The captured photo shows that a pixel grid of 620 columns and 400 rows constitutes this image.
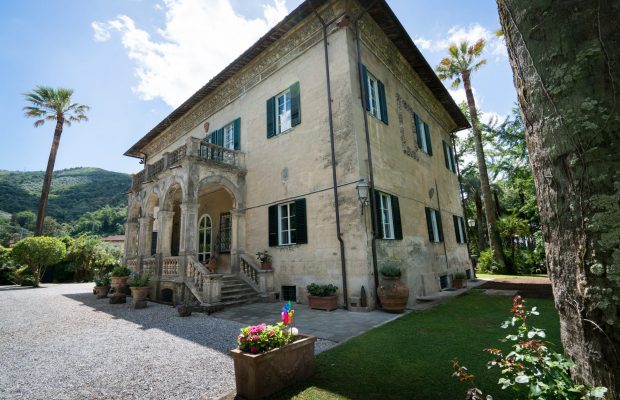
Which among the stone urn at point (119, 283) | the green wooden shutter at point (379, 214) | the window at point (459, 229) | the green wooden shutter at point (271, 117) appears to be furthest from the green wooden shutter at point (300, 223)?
the window at point (459, 229)

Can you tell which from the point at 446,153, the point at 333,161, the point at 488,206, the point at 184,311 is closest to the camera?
the point at 184,311

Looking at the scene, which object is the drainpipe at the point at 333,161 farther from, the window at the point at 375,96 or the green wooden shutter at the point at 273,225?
the green wooden shutter at the point at 273,225

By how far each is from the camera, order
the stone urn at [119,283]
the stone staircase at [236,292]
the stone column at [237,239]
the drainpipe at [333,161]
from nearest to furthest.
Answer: the drainpipe at [333,161] → the stone staircase at [236,292] → the stone column at [237,239] → the stone urn at [119,283]

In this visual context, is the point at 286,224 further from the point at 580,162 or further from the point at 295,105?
the point at 580,162

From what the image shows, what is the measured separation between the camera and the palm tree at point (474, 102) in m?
18.3

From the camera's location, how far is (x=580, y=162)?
1.59 m

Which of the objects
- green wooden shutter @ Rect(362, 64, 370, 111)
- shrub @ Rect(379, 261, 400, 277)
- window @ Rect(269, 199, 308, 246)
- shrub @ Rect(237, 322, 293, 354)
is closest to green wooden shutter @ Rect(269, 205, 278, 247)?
window @ Rect(269, 199, 308, 246)

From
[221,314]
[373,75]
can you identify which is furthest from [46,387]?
[373,75]

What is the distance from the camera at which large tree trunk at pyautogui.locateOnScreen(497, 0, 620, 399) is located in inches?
58.1

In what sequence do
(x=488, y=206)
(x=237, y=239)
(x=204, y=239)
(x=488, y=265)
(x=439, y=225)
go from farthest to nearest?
(x=488, y=265) → (x=488, y=206) → (x=204, y=239) → (x=439, y=225) → (x=237, y=239)

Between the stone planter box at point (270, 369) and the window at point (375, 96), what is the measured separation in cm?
844

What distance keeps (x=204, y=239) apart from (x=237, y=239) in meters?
3.72

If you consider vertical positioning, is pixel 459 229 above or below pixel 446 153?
below

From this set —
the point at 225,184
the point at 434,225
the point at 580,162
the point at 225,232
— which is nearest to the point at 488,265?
the point at 434,225
